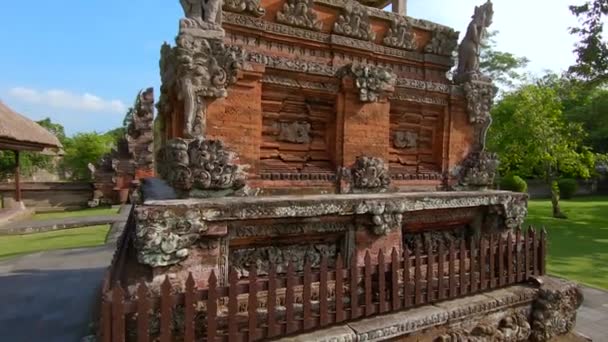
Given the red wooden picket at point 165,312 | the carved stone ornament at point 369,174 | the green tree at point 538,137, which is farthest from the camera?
the green tree at point 538,137

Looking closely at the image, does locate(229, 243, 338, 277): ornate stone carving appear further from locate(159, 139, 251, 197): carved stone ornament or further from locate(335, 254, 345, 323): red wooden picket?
locate(159, 139, 251, 197): carved stone ornament

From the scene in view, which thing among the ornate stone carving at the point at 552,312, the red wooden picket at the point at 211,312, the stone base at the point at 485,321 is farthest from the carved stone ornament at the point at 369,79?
the ornate stone carving at the point at 552,312

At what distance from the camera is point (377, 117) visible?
4.04 meters

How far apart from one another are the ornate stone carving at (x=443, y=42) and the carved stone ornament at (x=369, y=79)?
3.55ft

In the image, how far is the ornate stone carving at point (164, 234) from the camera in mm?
2578

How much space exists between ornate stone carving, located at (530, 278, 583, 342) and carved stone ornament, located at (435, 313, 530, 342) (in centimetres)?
16

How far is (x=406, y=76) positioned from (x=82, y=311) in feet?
16.5

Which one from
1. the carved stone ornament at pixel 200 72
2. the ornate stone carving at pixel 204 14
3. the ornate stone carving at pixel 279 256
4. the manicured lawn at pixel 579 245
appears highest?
the ornate stone carving at pixel 204 14

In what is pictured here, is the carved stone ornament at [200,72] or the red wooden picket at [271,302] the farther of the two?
the carved stone ornament at [200,72]

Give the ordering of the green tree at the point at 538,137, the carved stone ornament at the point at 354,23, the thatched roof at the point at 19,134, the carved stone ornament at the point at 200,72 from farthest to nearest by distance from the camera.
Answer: the green tree at the point at 538,137, the thatched roof at the point at 19,134, the carved stone ornament at the point at 354,23, the carved stone ornament at the point at 200,72

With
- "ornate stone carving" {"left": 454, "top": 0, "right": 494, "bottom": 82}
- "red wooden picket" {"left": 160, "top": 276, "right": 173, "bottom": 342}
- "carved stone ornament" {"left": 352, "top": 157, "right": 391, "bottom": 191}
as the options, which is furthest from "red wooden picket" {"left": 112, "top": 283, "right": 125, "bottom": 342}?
"ornate stone carving" {"left": 454, "top": 0, "right": 494, "bottom": 82}

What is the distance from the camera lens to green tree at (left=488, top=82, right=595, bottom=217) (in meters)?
16.5

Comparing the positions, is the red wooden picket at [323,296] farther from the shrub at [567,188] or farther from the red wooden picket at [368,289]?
the shrub at [567,188]

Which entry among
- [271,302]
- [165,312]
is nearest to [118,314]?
[165,312]
